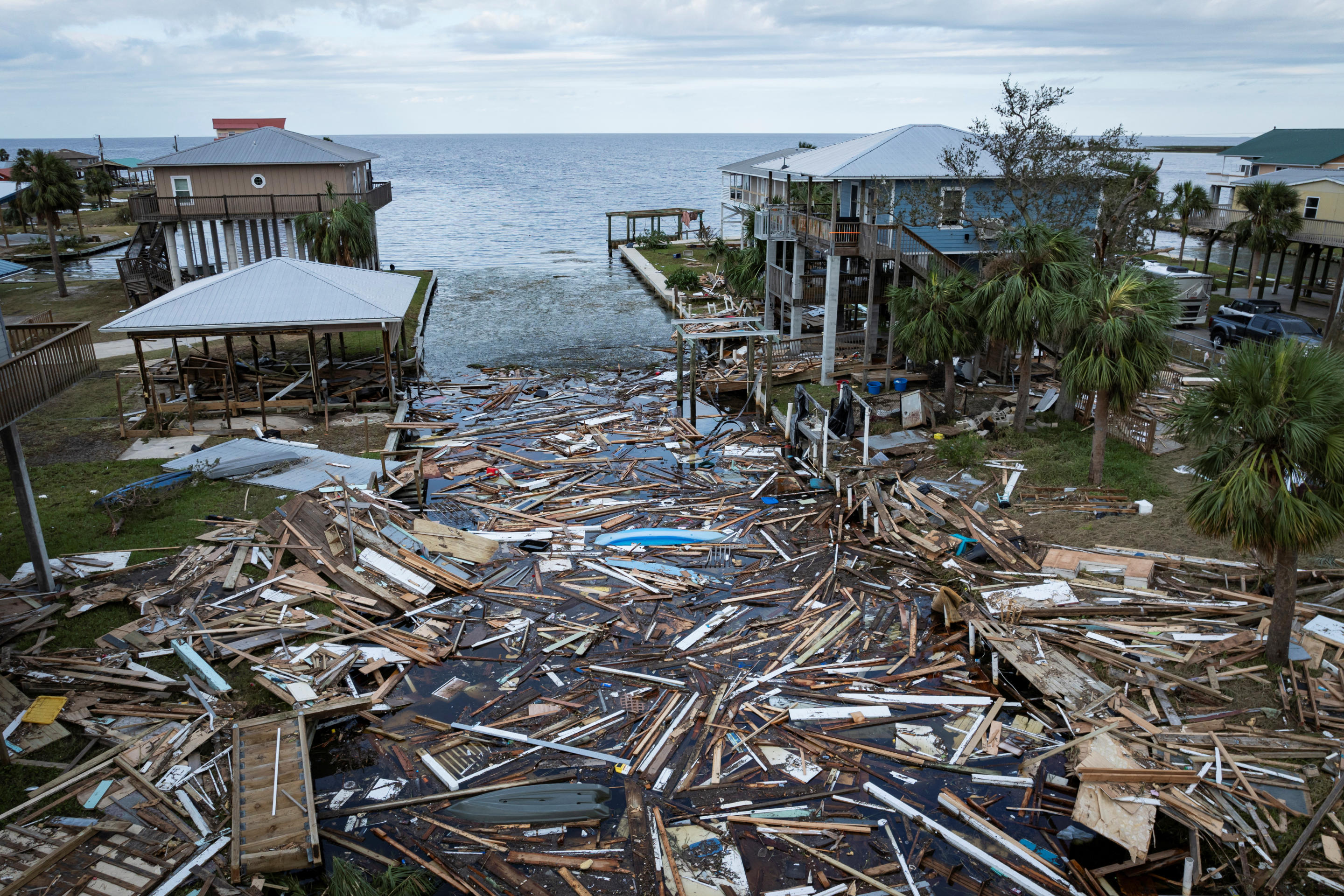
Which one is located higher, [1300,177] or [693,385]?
[1300,177]

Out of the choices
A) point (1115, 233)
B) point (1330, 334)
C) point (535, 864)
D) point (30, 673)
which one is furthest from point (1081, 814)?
point (1330, 334)

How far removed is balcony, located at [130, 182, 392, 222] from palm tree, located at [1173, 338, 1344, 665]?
127 feet

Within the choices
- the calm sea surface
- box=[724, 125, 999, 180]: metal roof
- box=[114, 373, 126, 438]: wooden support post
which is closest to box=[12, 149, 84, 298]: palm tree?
the calm sea surface

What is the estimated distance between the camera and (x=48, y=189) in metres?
46.7

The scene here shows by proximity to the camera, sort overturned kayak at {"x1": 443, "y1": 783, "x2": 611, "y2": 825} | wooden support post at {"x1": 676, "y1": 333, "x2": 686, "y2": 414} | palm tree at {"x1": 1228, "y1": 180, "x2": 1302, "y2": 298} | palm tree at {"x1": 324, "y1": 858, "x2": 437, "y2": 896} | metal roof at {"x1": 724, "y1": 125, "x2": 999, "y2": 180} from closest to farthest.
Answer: palm tree at {"x1": 324, "y1": 858, "x2": 437, "y2": 896} < overturned kayak at {"x1": 443, "y1": 783, "x2": 611, "y2": 825} < metal roof at {"x1": 724, "y1": 125, "x2": 999, "y2": 180} < wooden support post at {"x1": 676, "y1": 333, "x2": 686, "y2": 414} < palm tree at {"x1": 1228, "y1": 180, "x2": 1302, "y2": 298}

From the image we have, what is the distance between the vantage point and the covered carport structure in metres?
26.8

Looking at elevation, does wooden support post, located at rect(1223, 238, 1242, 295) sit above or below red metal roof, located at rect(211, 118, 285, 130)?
below

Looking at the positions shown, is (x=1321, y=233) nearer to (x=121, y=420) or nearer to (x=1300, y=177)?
(x=1300, y=177)

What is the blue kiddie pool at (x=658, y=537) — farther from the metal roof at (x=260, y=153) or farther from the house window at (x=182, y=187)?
the house window at (x=182, y=187)

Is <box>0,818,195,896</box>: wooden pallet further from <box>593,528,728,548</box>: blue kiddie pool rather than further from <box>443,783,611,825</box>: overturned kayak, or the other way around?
<box>593,528,728,548</box>: blue kiddie pool

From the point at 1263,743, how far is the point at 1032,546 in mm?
6710

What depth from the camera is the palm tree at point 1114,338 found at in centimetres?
1959

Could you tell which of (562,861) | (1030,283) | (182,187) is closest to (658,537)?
(562,861)

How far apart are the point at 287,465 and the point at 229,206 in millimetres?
25433
